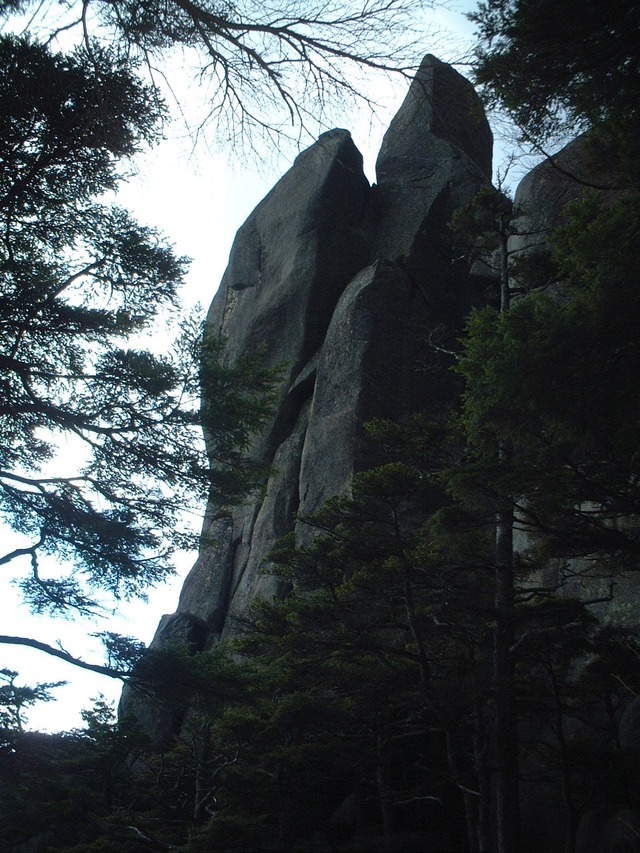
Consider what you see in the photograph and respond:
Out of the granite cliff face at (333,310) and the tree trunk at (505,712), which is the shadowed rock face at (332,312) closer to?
the granite cliff face at (333,310)

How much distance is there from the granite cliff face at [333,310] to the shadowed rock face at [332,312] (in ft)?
0.11

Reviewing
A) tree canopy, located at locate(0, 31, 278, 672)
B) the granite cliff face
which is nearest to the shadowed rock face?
the granite cliff face

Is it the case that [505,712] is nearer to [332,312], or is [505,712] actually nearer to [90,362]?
[90,362]

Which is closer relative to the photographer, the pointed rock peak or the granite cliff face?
the granite cliff face

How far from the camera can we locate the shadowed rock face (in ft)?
49.7

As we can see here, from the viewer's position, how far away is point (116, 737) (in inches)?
348

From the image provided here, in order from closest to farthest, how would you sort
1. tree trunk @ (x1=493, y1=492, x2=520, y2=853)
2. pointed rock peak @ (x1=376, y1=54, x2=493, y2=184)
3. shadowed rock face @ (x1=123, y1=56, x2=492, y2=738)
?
tree trunk @ (x1=493, y1=492, x2=520, y2=853), shadowed rock face @ (x1=123, y1=56, x2=492, y2=738), pointed rock peak @ (x1=376, y1=54, x2=493, y2=184)

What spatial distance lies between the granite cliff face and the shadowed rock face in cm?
3

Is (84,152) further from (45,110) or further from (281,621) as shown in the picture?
(281,621)

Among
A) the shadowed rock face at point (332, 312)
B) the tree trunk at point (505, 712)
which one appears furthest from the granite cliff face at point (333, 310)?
the tree trunk at point (505, 712)

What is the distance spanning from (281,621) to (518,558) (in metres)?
3.26

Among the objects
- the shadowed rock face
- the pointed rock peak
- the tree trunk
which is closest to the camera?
the tree trunk

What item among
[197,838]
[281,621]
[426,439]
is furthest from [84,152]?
[197,838]

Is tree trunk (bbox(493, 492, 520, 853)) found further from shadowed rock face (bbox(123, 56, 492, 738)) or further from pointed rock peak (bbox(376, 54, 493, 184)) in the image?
pointed rock peak (bbox(376, 54, 493, 184))
